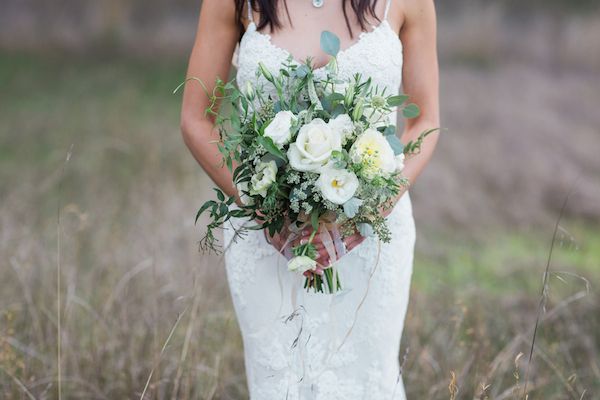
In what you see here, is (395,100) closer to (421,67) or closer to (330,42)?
(330,42)

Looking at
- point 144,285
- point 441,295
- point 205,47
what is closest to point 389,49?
point 205,47

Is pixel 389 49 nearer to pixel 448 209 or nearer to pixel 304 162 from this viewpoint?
pixel 304 162

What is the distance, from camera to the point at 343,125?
2379 mm

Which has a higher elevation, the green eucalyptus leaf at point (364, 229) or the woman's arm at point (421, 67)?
the woman's arm at point (421, 67)

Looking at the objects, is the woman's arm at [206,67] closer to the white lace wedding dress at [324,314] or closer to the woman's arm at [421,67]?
the white lace wedding dress at [324,314]

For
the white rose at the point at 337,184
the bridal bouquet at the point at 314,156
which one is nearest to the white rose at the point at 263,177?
the bridal bouquet at the point at 314,156

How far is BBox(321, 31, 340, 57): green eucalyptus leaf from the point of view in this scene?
8.29 feet

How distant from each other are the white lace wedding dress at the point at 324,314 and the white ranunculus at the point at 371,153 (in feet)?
1.71

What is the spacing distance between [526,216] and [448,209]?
74 cm

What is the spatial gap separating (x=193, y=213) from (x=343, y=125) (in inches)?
160

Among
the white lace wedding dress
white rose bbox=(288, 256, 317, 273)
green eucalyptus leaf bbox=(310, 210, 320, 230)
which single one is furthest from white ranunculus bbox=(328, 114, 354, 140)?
the white lace wedding dress

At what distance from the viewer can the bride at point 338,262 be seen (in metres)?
2.83

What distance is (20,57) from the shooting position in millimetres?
12633

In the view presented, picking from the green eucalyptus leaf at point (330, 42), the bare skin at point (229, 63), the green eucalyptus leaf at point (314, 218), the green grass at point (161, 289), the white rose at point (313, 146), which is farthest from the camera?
the green grass at point (161, 289)
